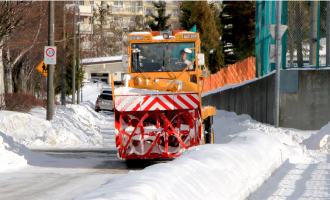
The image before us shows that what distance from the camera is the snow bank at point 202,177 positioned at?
5.08 meters

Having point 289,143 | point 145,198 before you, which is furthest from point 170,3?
point 145,198

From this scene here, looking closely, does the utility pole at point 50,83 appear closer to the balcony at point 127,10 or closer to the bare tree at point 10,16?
the bare tree at point 10,16

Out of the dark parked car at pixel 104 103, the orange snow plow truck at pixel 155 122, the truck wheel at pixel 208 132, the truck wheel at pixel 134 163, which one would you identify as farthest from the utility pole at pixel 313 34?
the dark parked car at pixel 104 103

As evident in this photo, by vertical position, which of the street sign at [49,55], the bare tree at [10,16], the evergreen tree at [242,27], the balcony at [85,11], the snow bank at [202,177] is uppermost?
the balcony at [85,11]

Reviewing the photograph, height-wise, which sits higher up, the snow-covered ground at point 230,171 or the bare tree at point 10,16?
the bare tree at point 10,16

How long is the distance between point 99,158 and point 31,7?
46.3 ft

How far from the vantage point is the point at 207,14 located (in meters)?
61.5

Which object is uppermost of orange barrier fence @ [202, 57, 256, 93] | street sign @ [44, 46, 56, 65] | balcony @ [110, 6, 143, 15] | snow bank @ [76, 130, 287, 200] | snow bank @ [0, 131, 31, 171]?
balcony @ [110, 6, 143, 15]

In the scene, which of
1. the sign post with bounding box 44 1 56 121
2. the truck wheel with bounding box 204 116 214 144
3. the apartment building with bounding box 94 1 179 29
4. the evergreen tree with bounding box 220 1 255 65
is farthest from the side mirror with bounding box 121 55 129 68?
the apartment building with bounding box 94 1 179 29

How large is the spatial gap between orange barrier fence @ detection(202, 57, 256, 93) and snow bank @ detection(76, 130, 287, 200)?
1657 centimetres

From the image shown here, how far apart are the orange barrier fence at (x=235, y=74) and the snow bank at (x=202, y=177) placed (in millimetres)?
16567

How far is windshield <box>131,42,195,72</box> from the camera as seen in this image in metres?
13.3

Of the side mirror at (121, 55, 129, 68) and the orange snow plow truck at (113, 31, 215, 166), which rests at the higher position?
the side mirror at (121, 55, 129, 68)

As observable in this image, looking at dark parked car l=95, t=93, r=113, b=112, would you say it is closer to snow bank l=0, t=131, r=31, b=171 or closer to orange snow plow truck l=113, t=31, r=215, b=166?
snow bank l=0, t=131, r=31, b=171
